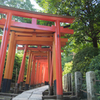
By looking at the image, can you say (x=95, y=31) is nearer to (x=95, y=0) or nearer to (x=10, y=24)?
(x=95, y=0)

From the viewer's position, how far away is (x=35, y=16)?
5973 millimetres

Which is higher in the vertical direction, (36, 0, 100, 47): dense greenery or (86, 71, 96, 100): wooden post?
(36, 0, 100, 47): dense greenery

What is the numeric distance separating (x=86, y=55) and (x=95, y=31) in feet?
7.15

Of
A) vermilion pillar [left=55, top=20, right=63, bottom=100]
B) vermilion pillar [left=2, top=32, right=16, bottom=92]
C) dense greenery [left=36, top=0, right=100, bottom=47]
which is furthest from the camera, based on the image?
vermilion pillar [left=2, top=32, right=16, bottom=92]

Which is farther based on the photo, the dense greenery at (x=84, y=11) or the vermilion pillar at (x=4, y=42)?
the dense greenery at (x=84, y=11)

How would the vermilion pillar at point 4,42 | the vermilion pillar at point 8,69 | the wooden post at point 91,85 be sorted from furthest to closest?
the vermilion pillar at point 8,69, the vermilion pillar at point 4,42, the wooden post at point 91,85

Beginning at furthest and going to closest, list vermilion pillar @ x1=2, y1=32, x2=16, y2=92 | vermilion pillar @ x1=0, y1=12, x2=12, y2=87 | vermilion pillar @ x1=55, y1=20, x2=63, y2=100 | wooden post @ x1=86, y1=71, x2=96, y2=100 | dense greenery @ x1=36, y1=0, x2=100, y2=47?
vermilion pillar @ x1=2, y1=32, x2=16, y2=92 < dense greenery @ x1=36, y1=0, x2=100, y2=47 < vermilion pillar @ x1=55, y1=20, x2=63, y2=100 < vermilion pillar @ x1=0, y1=12, x2=12, y2=87 < wooden post @ x1=86, y1=71, x2=96, y2=100

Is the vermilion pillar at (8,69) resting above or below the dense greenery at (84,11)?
below

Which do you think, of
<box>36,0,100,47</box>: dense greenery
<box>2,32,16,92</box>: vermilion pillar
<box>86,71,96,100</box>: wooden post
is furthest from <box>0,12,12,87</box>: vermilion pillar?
<box>86,71,96,100</box>: wooden post

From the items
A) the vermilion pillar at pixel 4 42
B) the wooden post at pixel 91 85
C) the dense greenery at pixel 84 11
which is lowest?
the wooden post at pixel 91 85

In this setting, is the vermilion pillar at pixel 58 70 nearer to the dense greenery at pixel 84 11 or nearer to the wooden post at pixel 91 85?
the dense greenery at pixel 84 11

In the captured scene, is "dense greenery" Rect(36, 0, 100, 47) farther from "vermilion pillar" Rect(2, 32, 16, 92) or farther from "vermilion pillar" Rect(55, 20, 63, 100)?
"vermilion pillar" Rect(2, 32, 16, 92)

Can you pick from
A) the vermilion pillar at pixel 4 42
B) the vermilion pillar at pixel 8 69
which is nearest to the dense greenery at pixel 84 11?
the vermilion pillar at pixel 4 42

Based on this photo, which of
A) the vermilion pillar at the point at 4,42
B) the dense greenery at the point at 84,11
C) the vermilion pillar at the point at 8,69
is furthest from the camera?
the vermilion pillar at the point at 8,69
